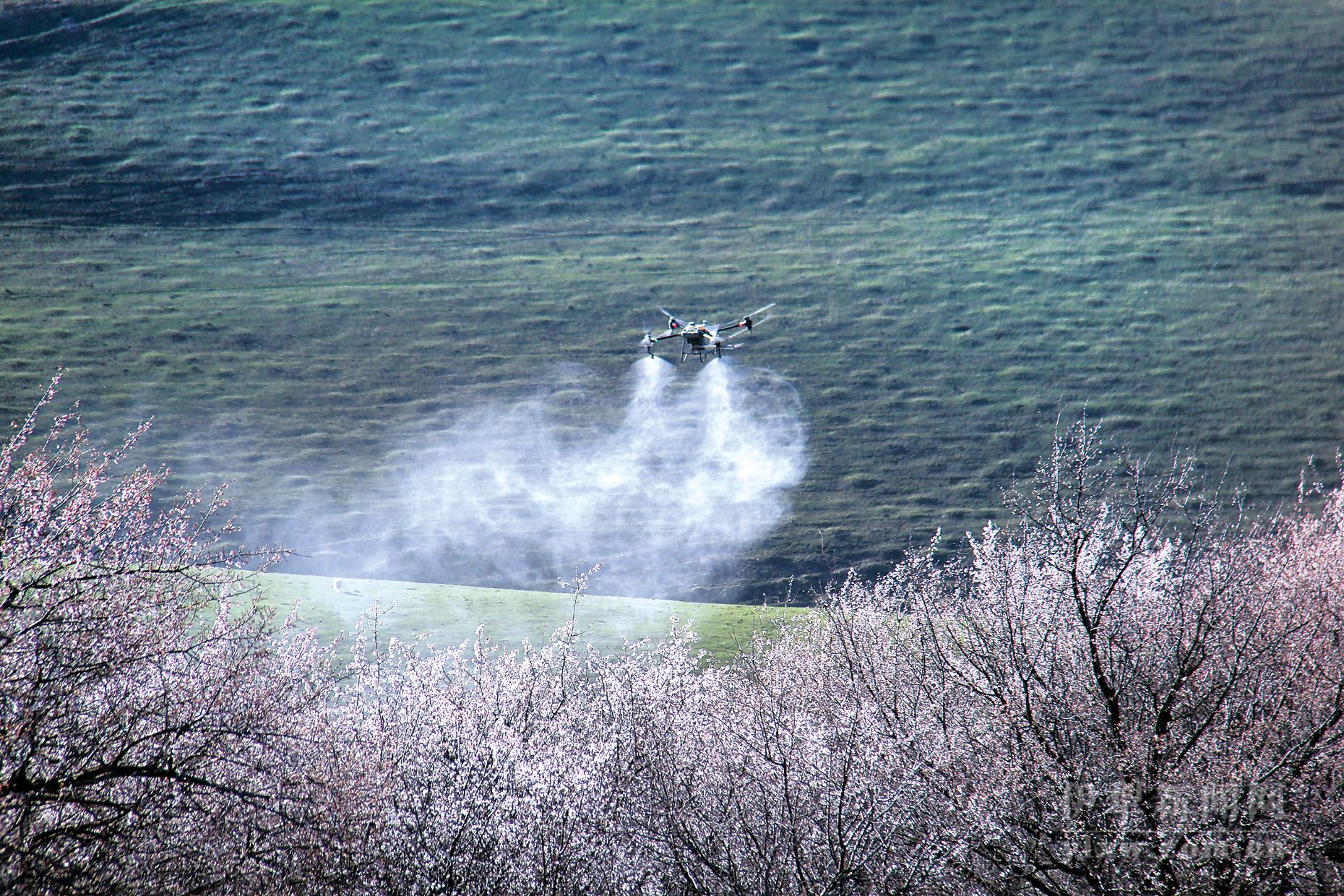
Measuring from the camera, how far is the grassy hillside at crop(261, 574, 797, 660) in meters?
40.3

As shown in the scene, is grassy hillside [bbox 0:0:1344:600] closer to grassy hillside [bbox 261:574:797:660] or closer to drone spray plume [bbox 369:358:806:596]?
drone spray plume [bbox 369:358:806:596]

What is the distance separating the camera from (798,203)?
3231 inches

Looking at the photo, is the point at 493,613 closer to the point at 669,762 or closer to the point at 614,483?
the point at 614,483

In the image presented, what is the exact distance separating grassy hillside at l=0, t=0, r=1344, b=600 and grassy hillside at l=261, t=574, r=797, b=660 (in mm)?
11395

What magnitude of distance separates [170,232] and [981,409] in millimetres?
52678

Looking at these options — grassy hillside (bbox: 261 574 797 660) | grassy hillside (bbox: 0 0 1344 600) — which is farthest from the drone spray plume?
grassy hillside (bbox: 261 574 797 660)

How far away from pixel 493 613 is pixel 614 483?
22.6 m

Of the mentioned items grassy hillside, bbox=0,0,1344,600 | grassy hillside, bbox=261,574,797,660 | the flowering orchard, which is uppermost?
grassy hillside, bbox=0,0,1344,600

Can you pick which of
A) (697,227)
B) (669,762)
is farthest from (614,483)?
(669,762)

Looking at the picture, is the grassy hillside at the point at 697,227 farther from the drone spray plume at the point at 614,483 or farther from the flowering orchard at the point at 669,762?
the flowering orchard at the point at 669,762

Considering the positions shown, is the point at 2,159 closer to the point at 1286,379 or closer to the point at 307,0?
the point at 307,0

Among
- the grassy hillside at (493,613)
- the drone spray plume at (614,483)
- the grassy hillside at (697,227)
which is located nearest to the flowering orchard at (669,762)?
the grassy hillside at (493,613)

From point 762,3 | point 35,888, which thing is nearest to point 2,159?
point 762,3

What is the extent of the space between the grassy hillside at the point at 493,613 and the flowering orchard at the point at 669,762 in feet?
58.8
